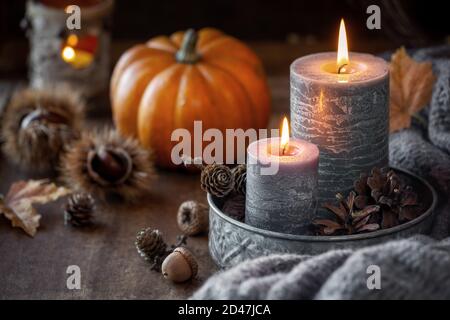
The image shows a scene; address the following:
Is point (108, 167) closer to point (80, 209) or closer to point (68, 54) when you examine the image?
point (80, 209)

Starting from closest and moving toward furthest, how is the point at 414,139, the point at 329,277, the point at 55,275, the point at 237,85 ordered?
the point at 329,277
the point at 55,275
the point at 414,139
the point at 237,85

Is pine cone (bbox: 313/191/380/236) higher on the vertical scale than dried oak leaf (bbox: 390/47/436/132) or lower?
lower

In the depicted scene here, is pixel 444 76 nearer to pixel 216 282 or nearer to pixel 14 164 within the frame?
pixel 216 282

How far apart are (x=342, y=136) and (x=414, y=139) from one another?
253mm

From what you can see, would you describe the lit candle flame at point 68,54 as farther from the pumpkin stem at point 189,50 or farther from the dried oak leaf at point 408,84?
the dried oak leaf at point 408,84

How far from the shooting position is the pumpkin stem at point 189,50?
1530mm

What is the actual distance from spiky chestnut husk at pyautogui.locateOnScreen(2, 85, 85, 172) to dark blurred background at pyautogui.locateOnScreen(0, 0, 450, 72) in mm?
561

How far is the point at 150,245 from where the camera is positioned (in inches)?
46.0

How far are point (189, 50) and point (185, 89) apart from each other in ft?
0.32

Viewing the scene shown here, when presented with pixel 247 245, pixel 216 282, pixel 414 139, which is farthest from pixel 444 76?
pixel 216 282

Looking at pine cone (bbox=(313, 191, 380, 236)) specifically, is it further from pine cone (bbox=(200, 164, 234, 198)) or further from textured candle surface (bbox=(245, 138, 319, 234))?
pine cone (bbox=(200, 164, 234, 198))

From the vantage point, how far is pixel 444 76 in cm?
129

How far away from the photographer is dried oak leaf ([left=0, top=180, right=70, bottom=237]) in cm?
131

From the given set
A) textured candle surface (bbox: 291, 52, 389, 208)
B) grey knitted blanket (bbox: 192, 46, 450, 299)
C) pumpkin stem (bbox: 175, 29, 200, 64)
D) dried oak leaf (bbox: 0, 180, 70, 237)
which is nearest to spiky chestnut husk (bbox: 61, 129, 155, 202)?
dried oak leaf (bbox: 0, 180, 70, 237)
